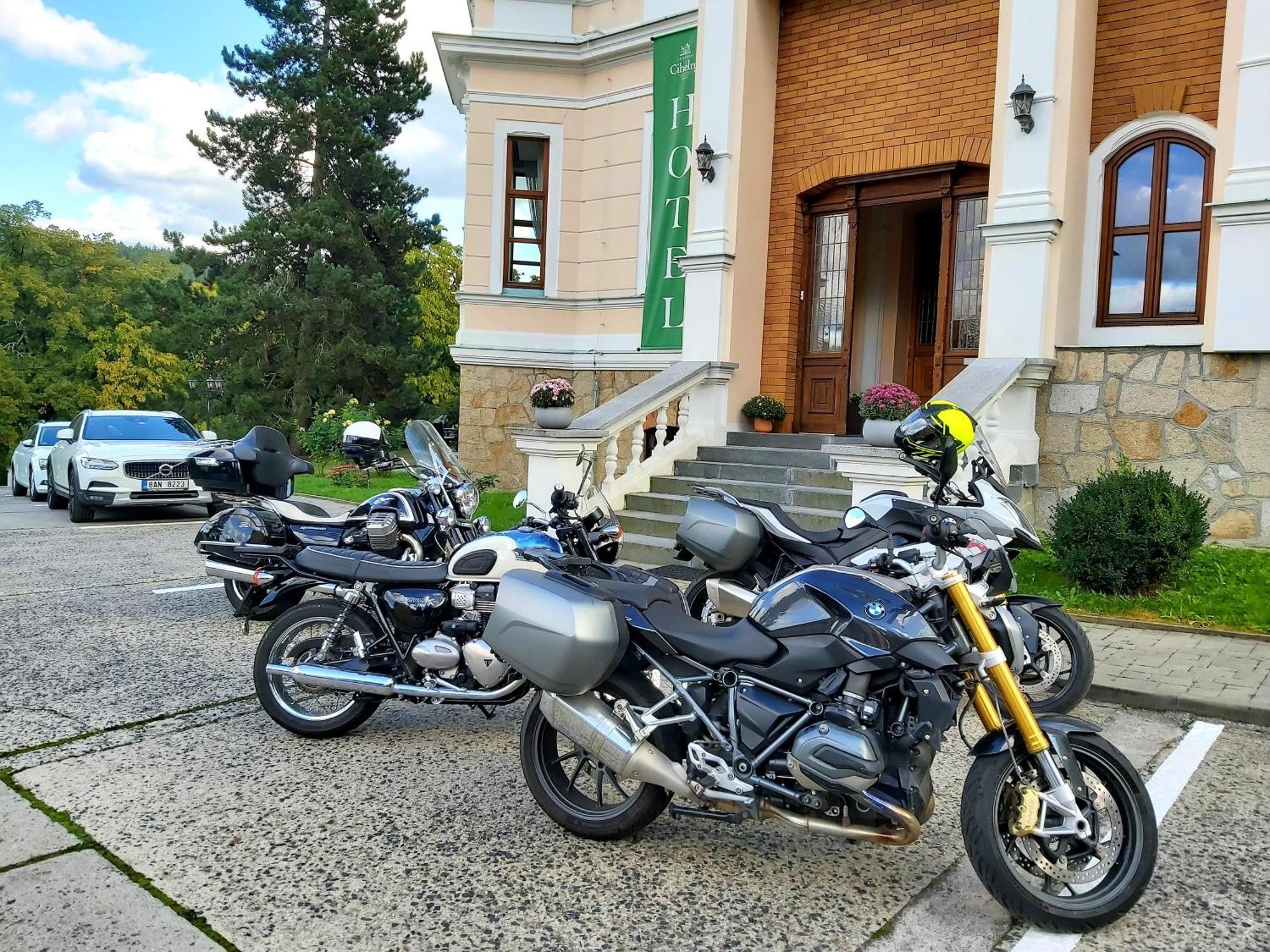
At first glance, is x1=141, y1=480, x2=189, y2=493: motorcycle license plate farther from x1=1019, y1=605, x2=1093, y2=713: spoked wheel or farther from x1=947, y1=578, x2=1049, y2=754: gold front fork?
x1=947, y1=578, x2=1049, y2=754: gold front fork

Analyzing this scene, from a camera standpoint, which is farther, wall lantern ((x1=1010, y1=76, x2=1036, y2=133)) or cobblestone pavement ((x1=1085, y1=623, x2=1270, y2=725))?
wall lantern ((x1=1010, y1=76, x2=1036, y2=133))

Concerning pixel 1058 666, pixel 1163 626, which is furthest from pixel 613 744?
pixel 1163 626

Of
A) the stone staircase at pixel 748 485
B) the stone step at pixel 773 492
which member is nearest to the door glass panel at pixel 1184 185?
the stone staircase at pixel 748 485

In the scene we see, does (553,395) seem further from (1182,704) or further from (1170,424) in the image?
(1182,704)

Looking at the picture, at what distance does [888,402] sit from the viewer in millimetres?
8859

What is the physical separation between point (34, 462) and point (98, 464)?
5.79m

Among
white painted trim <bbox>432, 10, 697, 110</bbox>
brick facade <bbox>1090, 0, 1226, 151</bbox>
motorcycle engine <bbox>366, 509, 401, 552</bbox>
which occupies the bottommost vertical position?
motorcycle engine <bbox>366, 509, 401, 552</bbox>

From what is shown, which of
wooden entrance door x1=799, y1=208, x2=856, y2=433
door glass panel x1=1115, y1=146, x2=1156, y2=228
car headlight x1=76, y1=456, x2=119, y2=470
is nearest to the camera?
door glass panel x1=1115, y1=146, x2=1156, y2=228

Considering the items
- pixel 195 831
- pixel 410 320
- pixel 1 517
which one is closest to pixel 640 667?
pixel 195 831

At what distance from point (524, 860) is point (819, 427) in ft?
29.0

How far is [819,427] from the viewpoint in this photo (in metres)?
11.7

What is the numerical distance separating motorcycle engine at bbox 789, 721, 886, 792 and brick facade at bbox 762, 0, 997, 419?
8.62 meters

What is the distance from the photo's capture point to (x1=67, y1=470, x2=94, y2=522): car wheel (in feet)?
43.4

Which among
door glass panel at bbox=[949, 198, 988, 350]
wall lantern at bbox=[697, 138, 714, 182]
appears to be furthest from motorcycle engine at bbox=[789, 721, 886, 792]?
wall lantern at bbox=[697, 138, 714, 182]
